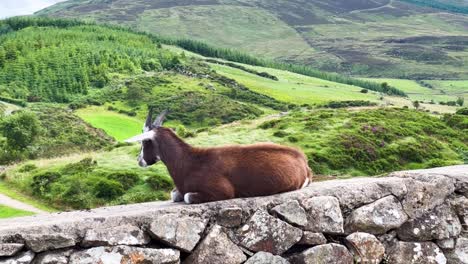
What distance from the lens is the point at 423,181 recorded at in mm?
8398

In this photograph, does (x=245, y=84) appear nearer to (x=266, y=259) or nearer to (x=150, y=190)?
(x=150, y=190)

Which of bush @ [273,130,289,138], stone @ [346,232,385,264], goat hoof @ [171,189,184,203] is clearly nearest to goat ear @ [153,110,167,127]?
goat hoof @ [171,189,184,203]

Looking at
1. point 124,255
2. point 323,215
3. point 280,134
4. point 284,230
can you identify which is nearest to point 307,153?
point 280,134

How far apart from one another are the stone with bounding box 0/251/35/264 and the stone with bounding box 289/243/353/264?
304cm

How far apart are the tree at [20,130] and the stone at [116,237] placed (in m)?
62.5

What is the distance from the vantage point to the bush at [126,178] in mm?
42375

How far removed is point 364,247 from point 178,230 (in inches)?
98.4

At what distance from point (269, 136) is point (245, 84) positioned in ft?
310

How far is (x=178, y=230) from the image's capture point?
6.86 metres

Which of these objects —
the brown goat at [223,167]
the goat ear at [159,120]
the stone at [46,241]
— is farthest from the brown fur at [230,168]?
the stone at [46,241]

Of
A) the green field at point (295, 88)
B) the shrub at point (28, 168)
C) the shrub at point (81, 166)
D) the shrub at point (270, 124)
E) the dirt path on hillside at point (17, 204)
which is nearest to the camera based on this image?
the dirt path on hillside at point (17, 204)

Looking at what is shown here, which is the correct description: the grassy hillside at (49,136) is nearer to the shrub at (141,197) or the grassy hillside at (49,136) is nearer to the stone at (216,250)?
the shrub at (141,197)

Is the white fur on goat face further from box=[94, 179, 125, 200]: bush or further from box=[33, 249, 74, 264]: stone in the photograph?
box=[94, 179, 125, 200]: bush

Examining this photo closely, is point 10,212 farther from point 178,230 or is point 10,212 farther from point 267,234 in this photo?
point 267,234
